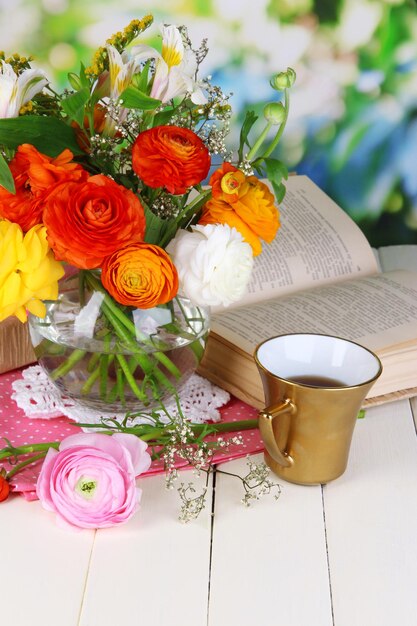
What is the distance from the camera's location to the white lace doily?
0.94m

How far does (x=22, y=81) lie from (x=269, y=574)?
1.35 feet

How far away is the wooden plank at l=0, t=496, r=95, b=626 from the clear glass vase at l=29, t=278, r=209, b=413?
133 millimetres

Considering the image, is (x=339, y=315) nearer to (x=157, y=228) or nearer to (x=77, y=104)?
(x=157, y=228)

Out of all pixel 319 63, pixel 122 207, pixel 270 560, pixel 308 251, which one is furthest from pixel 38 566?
pixel 319 63

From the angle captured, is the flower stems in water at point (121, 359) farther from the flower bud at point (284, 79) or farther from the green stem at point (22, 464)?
the flower bud at point (284, 79)

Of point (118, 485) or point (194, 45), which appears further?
point (194, 45)

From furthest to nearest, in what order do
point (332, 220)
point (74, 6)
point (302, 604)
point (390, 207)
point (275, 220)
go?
point (390, 207) → point (74, 6) → point (332, 220) → point (275, 220) → point (302, 604)

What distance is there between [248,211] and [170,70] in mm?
129

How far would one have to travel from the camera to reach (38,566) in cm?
74

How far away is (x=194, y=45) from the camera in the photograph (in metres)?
1.66

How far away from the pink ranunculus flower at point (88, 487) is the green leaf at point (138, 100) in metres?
0.26

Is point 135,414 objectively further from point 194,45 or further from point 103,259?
point 194,45

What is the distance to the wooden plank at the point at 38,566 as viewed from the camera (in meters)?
0.69

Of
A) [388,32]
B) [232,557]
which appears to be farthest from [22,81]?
[388,32]
